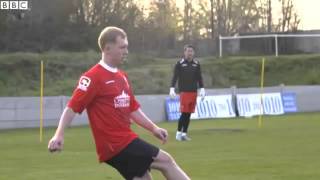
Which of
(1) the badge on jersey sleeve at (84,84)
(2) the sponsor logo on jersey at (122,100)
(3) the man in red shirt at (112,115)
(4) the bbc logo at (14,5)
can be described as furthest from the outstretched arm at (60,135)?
(4) the bbc logo at (14,5)

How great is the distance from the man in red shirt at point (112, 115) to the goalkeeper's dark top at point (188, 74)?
451 inches

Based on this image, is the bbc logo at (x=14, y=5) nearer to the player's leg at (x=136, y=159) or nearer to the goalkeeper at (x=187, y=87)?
the goalkeeper at (x=187, y=87)

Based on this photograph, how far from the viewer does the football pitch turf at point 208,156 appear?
37.8ft

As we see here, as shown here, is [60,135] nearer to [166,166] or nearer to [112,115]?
[112,115]

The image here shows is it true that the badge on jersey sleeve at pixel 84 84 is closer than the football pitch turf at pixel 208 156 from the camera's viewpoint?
Yes

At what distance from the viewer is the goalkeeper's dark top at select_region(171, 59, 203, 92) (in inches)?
711

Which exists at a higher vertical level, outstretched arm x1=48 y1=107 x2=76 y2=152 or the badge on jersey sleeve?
the badge on jersey sleeve

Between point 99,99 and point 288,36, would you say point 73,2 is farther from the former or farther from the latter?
point 99,99

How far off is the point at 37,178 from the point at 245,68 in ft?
120

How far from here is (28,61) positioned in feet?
126

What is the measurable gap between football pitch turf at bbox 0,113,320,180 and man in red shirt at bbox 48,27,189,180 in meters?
4.51

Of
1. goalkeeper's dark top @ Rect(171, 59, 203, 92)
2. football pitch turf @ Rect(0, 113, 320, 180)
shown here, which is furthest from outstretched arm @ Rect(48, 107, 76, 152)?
goalkeeper's dark top @ Rect(171, 59, 203, 92)

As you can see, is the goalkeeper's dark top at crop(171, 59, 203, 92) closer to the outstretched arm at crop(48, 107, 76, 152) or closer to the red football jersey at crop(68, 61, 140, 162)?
the red football jersey at crop(68, 61, 140, 162)

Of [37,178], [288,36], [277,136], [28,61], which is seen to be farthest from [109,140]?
[288,36]
